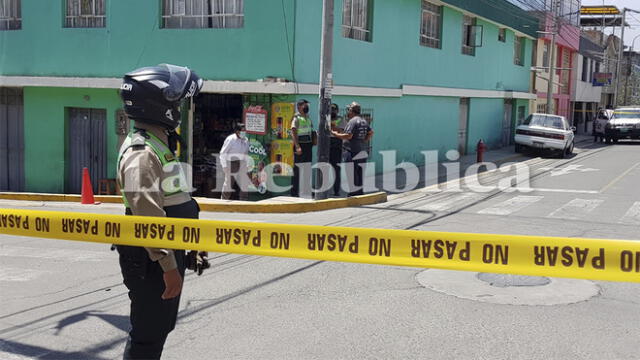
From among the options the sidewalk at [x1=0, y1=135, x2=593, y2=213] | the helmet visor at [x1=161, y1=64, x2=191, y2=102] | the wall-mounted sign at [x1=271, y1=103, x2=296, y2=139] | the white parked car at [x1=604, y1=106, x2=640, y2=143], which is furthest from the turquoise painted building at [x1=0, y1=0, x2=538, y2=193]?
the white parked car at [x1=604, y1=106, x2=640, y2=143]

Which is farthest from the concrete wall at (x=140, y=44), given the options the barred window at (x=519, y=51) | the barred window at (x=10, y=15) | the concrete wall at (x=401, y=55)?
the barred window at (x=519, y=51)

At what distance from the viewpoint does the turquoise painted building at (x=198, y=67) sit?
1379cm

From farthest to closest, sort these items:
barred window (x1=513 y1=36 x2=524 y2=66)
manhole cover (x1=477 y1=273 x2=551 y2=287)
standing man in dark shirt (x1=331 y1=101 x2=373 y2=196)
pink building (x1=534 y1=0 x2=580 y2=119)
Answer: pink building (x1=534 y1=0 x2=580 y2=119)
barred window (x1=513 y1=36 x2=524 y2=66)
standing man in dark shirt (x1=331 y1=101 x2=373 y2=196)
manhole cover (x1=477 y1=273 x2=551 y2=287)

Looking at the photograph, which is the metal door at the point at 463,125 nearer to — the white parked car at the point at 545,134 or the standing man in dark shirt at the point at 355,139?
the white parked car at the point at 545,134

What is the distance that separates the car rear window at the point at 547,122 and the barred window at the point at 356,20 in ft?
32.5

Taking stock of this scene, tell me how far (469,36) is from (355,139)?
42.3ft

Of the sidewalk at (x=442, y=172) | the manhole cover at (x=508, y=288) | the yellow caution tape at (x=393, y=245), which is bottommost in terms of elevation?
the manhole cover at (x=508, y=288)

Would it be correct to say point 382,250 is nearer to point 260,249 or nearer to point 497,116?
point 260,249

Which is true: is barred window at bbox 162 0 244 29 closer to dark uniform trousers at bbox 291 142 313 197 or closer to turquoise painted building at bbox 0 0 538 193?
turquoise painted building at bbox 0 0 538 193

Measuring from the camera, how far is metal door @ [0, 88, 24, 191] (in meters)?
16.8

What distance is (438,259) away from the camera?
3.96 metres

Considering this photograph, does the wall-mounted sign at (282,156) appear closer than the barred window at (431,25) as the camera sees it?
Yes

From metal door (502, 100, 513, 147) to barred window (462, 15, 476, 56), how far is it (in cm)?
572

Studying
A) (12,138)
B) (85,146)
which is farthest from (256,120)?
(12,138)
